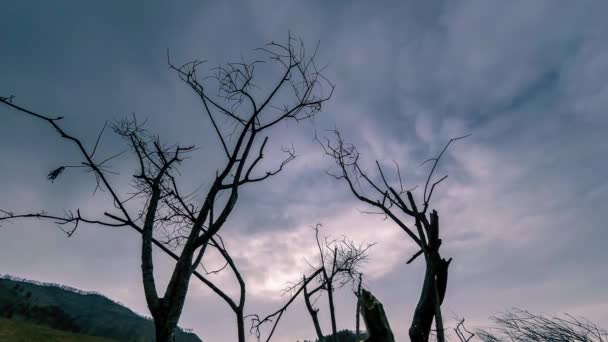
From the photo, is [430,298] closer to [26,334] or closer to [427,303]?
[427,303]

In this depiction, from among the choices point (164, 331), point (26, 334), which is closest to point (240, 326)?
point (164, 331)

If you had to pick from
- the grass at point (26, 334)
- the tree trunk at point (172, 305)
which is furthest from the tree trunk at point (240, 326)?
the grass at point (26, 334)

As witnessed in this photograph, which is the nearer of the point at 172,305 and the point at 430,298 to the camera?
the point at 172,305

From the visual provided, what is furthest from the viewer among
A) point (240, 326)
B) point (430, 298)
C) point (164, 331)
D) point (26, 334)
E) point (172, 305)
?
point (26, 334)

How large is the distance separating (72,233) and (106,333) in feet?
658

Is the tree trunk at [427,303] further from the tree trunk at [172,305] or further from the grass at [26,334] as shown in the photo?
the grass at [26,334]

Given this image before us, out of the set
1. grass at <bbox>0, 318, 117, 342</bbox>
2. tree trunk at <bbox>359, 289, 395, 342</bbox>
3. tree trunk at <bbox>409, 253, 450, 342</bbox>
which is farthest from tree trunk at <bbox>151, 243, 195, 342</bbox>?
grass at <bbox>0, 318, 117, 342</bbox>

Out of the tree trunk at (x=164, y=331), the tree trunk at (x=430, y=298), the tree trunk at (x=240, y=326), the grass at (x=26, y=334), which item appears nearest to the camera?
the tree trunk at (x=164, y=331)

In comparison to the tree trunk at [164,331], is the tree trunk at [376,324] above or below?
above

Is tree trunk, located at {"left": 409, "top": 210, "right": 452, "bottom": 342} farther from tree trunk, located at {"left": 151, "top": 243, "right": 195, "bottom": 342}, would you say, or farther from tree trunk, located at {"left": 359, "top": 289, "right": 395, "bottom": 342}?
tree trunk, located at {"left": 151, "top": 243, "right": 195, "bottom": 342}

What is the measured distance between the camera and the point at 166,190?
231 inches

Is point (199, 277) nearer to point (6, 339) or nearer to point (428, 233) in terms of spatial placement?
point (428, 233)

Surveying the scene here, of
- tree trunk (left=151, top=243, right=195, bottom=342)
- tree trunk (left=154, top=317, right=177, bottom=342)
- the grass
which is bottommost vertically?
tree trunk (left=154, top=317, right=177, bottom=342)

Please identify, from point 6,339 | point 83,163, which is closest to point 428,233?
point 83,163
